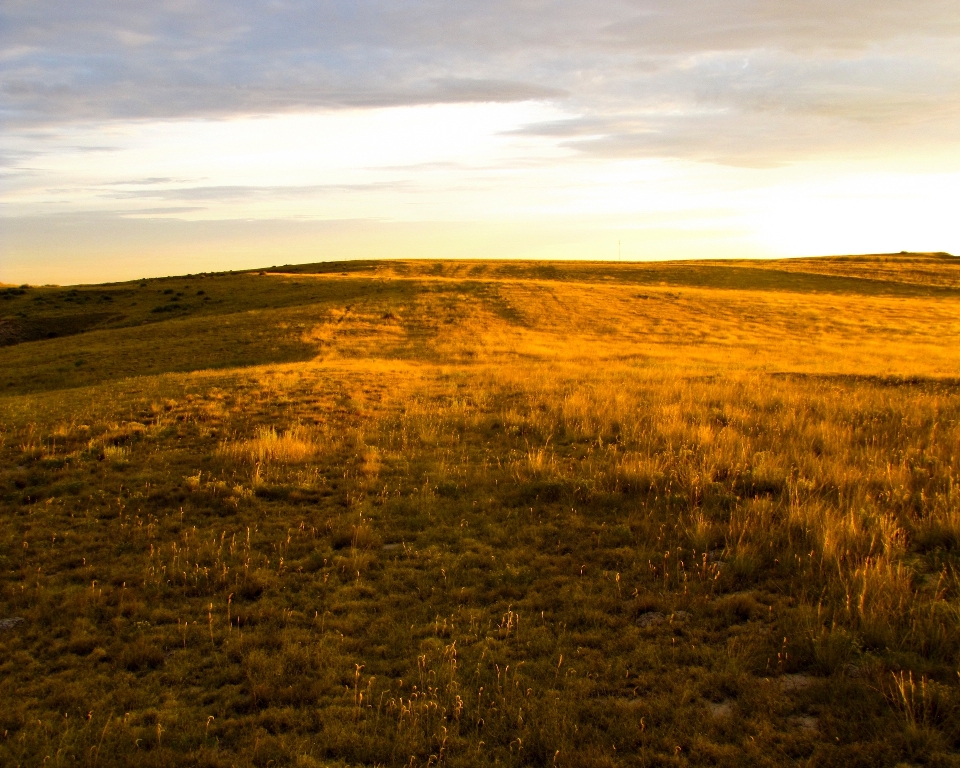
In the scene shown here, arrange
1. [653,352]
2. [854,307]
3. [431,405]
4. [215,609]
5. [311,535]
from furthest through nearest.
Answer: [854,307] → [653,352] → [431,405] → [311,535] → [215,609]

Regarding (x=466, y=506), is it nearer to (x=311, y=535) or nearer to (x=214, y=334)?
(x=311, y=535)

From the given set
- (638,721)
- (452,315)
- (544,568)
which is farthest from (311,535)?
(452,315)

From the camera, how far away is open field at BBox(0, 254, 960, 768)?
16.1 ft

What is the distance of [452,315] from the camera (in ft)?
136

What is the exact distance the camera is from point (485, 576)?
757 cm

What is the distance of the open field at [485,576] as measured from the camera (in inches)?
194

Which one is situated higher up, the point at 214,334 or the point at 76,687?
A: the point at 214,334

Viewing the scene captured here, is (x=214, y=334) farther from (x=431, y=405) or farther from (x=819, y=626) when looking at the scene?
(x=819, y=626)

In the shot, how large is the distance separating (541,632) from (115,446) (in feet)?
34.5

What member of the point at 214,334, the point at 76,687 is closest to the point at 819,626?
the point at 76,687

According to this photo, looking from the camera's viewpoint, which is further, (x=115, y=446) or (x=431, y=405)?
(x=431, y=405)

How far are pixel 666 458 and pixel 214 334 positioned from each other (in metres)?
30.0

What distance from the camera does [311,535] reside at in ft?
29.2

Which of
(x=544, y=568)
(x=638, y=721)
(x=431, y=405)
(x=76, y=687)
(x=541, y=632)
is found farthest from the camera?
(x=431, y=405)
